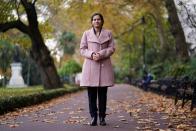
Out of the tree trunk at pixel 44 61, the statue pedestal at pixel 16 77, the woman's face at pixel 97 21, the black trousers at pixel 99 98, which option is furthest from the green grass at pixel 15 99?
the statue pedestal at pixel 16 77

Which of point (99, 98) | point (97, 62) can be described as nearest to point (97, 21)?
point (97, 62)

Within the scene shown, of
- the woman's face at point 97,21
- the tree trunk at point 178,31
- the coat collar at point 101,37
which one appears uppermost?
the tree trunk at point 178,31

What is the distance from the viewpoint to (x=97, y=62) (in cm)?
1141

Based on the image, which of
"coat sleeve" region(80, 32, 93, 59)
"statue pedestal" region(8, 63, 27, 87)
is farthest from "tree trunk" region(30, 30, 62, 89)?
"coat sleeve" region(80, 32, 93, 59)

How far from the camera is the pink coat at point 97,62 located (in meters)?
11.3

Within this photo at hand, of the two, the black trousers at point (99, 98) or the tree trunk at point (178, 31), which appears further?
the tree trunk at point (178, 31)

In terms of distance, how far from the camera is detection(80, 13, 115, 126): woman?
37.0 feet

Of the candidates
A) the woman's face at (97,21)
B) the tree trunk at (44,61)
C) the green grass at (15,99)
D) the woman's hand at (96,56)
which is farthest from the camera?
the tree trunk at (44,61)

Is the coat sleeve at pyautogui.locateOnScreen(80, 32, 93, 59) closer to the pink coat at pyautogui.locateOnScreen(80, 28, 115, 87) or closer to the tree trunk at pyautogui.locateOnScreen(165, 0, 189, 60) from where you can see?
the pink coat at pyautogui.locateOnScreen(80, 28, 115, 87)

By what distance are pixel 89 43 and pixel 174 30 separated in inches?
823

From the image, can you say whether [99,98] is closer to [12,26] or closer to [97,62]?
[97,62]

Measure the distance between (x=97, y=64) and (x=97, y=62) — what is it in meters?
0.04

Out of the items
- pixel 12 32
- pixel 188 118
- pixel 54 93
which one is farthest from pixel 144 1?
pixel 188 118

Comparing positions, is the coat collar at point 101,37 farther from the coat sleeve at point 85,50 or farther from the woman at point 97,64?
the coat sleeve at point 85,50
